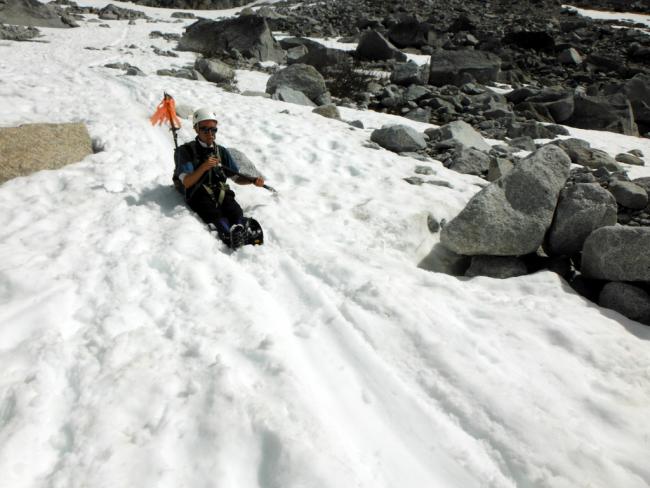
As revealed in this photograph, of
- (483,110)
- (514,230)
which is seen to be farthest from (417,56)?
(514,230)

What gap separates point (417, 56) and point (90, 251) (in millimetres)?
26049

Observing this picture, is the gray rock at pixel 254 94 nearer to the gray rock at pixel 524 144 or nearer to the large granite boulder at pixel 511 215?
the gray rock at pixel 524 144

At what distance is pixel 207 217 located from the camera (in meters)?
5.22

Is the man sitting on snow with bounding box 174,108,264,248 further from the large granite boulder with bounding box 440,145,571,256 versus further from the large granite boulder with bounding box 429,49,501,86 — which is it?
the large granite boulder with bounding box 429,49,501,86

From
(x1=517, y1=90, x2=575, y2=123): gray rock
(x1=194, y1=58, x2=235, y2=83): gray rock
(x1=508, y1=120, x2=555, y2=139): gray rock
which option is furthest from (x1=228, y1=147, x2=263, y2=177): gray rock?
(x1=517, y1=90, x2=575, y2=123): gray rock

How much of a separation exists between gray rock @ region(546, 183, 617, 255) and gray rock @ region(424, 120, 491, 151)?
469 centimetres

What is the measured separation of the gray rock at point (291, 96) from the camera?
501 inches

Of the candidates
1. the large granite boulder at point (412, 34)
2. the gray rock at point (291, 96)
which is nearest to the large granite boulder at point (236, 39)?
the gray rock at point (291, 96)

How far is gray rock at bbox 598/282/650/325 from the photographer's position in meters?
4.07

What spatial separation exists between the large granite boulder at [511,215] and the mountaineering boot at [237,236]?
103 inches

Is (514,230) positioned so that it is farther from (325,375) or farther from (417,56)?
(417,56)

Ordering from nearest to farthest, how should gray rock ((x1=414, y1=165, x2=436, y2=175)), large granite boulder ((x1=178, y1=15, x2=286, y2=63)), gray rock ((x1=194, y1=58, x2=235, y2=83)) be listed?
1. gray rock ((x1=414, y1=165, x2=436, y2=175))
2. gray rock ((x1=194, y1=58, x2=235, y2=83))
3. large granite boulder ((x1=178, y1=15, x2=286, y2=63))

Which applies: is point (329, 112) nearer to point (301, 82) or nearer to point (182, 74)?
point (301, 82)

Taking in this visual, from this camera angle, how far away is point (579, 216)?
4.98m
